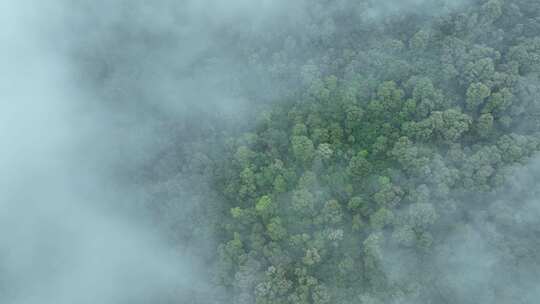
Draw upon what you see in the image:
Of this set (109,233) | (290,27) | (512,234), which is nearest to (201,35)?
(290,27)

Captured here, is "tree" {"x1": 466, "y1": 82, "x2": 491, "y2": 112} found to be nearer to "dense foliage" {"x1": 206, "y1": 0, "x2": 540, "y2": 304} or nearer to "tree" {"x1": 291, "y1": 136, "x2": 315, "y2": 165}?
"dense foliage" {"x1": 206, "y1": 0, "x2": 540, "y2": 304}

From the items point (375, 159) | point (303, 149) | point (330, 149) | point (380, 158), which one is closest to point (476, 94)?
point (380, 158)

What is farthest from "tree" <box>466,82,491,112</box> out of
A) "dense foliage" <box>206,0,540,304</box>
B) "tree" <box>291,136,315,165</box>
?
"tree" <box>291,136,315,165</box>

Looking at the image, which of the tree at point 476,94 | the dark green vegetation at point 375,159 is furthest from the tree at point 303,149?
the tree at point 476,94

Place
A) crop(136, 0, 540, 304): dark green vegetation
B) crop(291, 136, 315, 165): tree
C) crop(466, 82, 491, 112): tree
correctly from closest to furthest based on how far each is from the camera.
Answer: crop(136, 0, 540, 304): dark green vegetation < crop(466, 82, 491, 112): tree < crop(291, 136, 315, 165): tree

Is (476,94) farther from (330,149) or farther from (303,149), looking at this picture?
(303,149)

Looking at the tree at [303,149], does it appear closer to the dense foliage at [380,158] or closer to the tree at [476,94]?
the dense foliage at [380,158]
